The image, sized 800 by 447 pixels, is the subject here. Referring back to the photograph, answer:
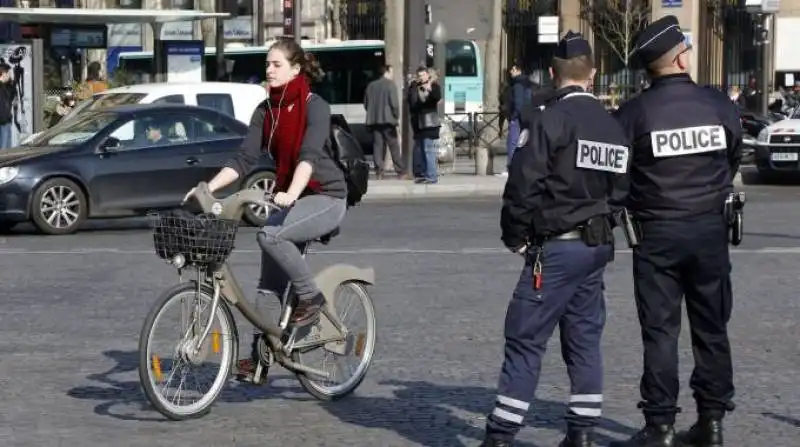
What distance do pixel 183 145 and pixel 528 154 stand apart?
13169mm

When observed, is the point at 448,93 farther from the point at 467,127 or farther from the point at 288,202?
the point at 288,202

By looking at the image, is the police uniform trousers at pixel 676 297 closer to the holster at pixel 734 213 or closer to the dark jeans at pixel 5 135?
the holster at pixel 734 213

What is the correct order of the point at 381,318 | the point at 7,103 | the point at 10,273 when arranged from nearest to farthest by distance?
the point at 381,318
the point at 10,273
the point at 7,103

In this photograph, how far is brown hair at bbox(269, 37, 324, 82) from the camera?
27.5ft

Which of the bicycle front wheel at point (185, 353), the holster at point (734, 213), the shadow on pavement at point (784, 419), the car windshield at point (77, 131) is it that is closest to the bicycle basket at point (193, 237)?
the bicycle front wheel at point (185, 353)

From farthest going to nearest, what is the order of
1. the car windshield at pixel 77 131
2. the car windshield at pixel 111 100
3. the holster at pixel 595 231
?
the car windshield at pixel 111 100 < the car windshield at pixel 77 131 < the holster at pixel 595 231

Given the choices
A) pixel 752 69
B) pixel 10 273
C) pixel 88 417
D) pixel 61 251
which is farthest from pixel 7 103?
pixel 752 69

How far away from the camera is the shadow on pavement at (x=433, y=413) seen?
25.9ft

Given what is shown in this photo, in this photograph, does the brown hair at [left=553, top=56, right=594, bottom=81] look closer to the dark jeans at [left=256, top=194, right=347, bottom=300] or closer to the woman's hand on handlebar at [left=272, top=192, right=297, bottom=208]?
the woman's hand on handlebar at [left=272, top=192, right=297, bottom=208]

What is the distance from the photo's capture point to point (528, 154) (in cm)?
684

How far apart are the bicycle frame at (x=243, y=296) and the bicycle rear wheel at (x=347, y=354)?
0.11 metres

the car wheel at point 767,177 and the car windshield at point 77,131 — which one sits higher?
the car windshield at point 77,131

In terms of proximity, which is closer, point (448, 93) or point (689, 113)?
point (689, 113)

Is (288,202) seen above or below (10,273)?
above
